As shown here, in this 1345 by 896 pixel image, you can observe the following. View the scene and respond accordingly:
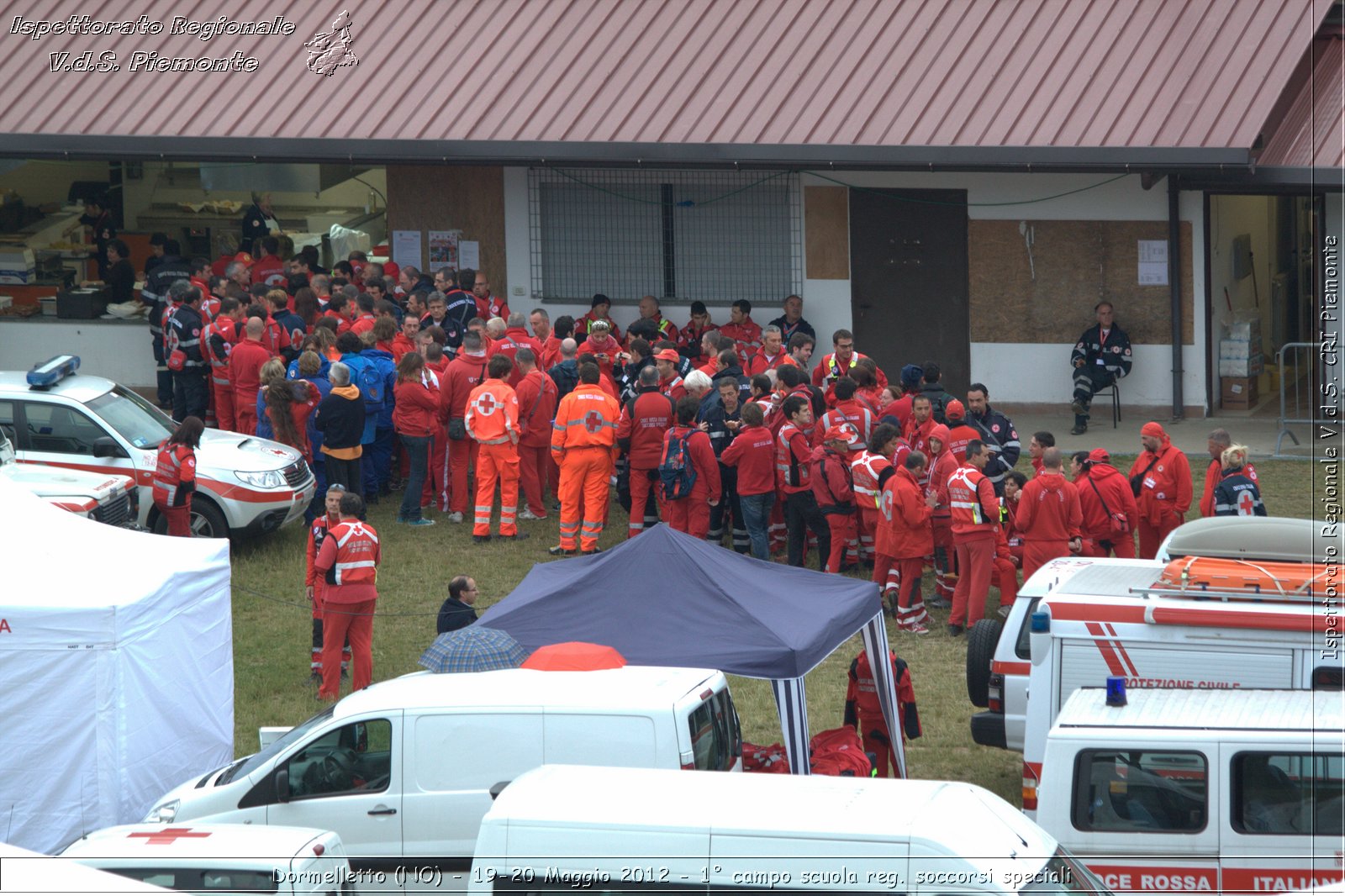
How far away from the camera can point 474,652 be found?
387 inches

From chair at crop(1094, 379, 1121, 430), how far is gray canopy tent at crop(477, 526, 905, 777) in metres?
9.38

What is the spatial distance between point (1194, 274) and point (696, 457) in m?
7.81

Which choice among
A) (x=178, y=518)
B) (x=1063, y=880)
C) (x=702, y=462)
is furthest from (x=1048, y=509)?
(x=178, y=518)

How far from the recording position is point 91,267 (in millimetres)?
23312

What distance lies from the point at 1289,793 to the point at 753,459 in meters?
7.35

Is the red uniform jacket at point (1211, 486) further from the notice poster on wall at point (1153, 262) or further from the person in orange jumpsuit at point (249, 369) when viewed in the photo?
the person in orange jumpsuit at point (249, 369)

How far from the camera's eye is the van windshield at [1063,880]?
668cm

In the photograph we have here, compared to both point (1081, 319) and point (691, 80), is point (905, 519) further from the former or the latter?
point (691, 80)

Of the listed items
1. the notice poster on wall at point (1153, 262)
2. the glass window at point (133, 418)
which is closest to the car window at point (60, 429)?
the glass window at point (133, 418)

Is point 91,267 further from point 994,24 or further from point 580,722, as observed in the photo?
point 580,722

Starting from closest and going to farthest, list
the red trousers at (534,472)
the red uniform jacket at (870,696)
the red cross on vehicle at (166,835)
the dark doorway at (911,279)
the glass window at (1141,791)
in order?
1. the red cross on vehicle at (166,835)
2. the glass window at (1141,791)
3. the red uniform jacket at (870,696)
4. the red trousers at (534,472)
5. the dark doorway at (911,279)

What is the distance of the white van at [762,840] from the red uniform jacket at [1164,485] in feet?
22.7

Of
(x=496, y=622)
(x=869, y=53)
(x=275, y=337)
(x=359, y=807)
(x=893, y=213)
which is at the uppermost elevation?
(x=869, y=53)

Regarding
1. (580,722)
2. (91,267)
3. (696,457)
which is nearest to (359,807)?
(580,722)
